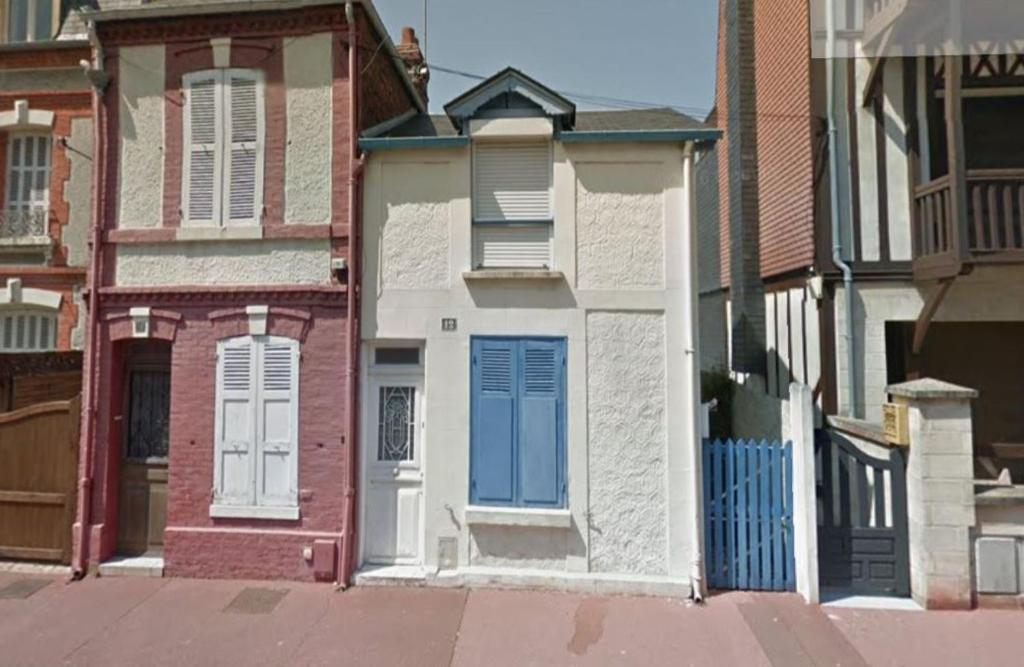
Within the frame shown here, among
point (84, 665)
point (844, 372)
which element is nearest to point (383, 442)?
point (84, 665)

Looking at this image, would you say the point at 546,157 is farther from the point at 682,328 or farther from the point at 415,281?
the point at 682,328

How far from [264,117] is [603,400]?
5216 millimetres

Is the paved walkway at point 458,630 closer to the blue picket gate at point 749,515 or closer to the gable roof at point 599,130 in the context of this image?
the blue picket gate at point 749,515

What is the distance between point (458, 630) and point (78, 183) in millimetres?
8011

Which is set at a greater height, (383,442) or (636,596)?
(383,442)

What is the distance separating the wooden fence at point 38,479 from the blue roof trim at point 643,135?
674 centimetres

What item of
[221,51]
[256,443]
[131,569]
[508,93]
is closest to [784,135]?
[508,93]

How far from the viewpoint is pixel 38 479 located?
6785mm

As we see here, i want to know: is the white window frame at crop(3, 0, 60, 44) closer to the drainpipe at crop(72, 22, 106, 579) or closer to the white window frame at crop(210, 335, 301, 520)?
the drainpipe at crop(72, 22, 106, 579)

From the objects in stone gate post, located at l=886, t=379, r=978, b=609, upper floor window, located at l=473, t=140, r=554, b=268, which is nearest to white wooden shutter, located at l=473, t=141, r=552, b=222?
upper floor window, located at l=473, t=140, r=554, b=268

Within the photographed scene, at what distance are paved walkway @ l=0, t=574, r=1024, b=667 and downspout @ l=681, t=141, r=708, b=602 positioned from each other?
450 millimetres

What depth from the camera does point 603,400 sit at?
6.16 meters

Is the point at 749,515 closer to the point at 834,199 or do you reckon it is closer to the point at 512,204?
the point at 512,204

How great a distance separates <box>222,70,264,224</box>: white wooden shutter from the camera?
21.8 ft
